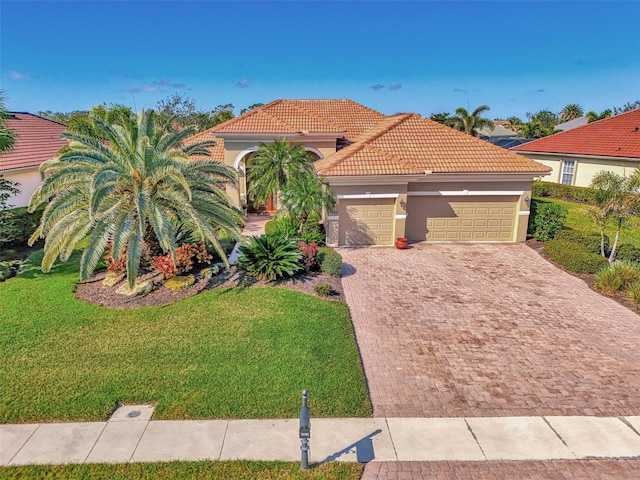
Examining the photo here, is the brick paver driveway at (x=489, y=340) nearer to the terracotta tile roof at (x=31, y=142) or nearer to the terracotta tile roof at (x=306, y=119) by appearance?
the terracotta tile roof at (x=306, y=119)

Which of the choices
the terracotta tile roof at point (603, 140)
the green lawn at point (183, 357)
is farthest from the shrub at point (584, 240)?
the green lawn at point (183, 357)

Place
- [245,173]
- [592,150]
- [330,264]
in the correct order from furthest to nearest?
[592,150] < [245,173] < [330,264]

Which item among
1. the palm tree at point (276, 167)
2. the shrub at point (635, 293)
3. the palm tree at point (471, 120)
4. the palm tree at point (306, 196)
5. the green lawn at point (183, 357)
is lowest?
the green lawn at point (183, 357)

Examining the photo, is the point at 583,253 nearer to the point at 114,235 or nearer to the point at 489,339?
the point at 489,339

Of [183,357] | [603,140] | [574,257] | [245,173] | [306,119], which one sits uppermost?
[306,119]

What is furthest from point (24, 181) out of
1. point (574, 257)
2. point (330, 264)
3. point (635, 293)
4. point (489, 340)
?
point (635, 293)

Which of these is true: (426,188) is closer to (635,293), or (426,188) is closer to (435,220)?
(435,220)

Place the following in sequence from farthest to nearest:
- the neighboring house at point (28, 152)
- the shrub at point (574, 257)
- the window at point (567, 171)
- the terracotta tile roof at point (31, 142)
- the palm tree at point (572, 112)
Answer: the palm tree at point (572, 112) → the window at point (567, 171) → the terracotta tile roof at point (31, 142) → the neighboring house at point (28, 152) → the shrub at point (574, 257)

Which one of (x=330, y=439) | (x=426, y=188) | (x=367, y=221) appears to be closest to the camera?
(x=330, y=439)
